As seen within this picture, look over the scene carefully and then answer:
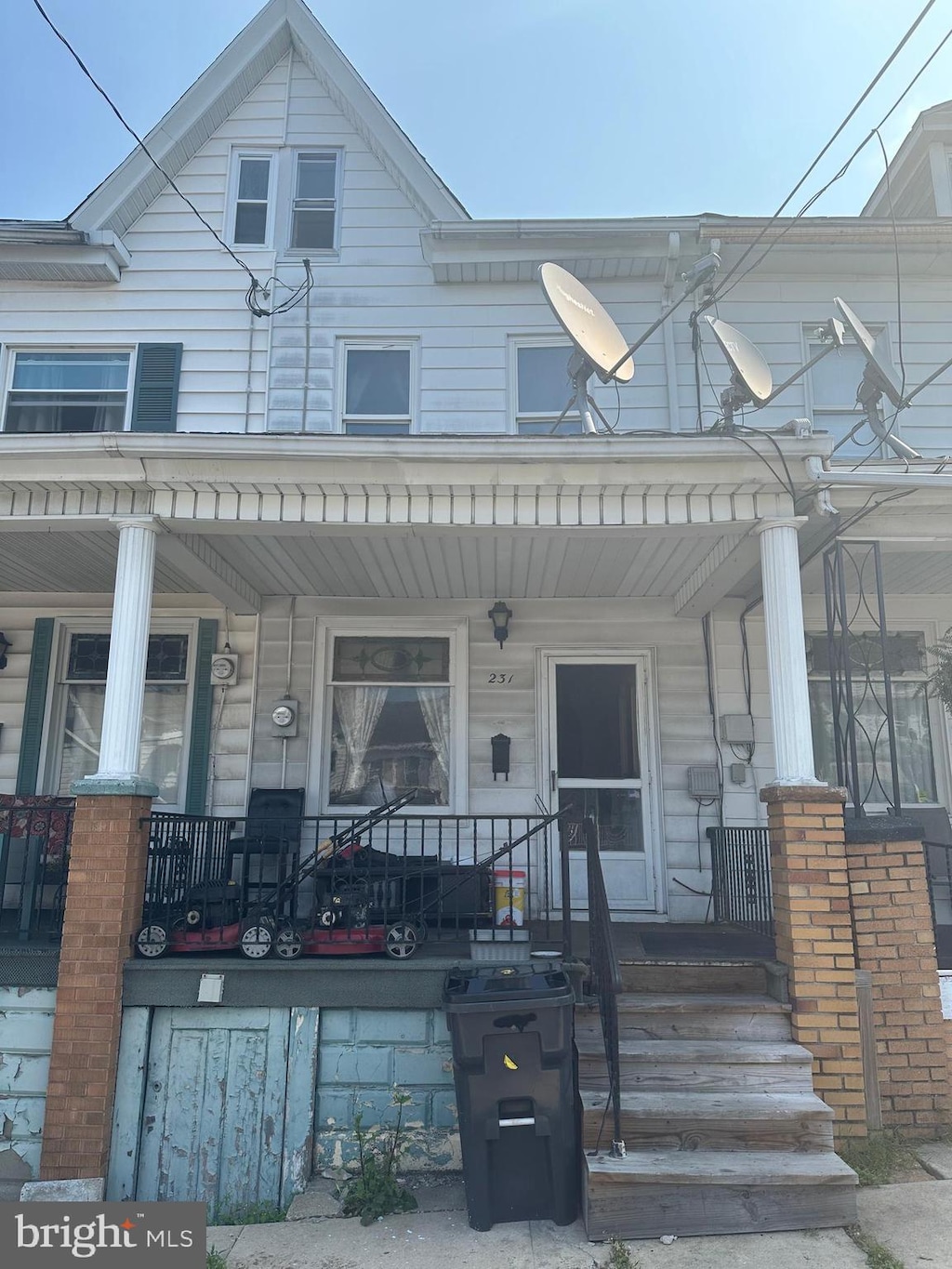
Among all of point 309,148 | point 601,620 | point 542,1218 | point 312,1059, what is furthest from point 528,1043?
point 309,148

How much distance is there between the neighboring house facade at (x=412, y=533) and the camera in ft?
22.0

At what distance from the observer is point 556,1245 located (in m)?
3.68

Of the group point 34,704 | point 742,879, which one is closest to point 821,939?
point 742,879

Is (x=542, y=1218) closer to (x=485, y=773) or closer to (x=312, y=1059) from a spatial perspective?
(x=312, y=1059)

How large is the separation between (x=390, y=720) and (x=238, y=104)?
18.3ft

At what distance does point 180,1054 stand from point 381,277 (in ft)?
19.7

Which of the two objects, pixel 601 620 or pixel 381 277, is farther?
pixel 381 277

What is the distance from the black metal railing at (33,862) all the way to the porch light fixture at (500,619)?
317cm

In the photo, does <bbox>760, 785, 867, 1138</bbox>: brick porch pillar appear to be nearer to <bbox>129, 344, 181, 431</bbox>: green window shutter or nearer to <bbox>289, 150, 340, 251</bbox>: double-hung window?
<bbox>129, 344, 181, 431</bbox>: green window shutter

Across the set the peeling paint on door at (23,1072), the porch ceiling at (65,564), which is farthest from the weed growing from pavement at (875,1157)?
the porch ceiling at (65,564)

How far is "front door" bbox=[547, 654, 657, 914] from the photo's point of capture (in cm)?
679

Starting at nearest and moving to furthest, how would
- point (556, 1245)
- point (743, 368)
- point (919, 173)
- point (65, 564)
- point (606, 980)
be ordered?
point (556, 1245), point (606, 980), point (743, 368), point (65, 564), point (919, 173)

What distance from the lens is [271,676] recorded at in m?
7.08

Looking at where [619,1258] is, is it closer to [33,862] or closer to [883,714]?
[33,862]
